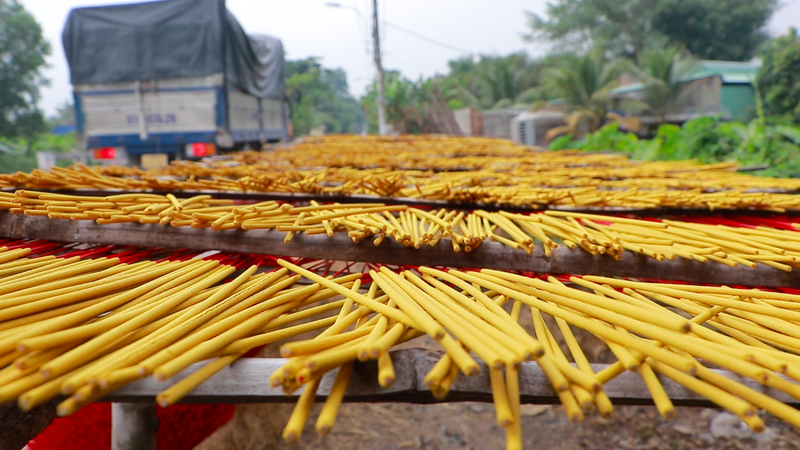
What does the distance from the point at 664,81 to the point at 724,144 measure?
8.44 metres

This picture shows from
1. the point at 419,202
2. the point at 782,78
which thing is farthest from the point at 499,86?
the point at 419,202

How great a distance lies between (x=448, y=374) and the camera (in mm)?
578

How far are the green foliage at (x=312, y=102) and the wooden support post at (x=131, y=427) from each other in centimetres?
1105

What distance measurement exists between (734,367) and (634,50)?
27256 millimetres

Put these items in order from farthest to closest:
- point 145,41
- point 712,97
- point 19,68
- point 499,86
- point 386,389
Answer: point 499,86
point 19,68
point 712,97
point 145,41
point 386,389

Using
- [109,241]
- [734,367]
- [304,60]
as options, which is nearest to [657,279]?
[734,367]

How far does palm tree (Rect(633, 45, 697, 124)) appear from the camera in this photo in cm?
1362

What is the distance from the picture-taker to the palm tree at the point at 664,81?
13.6 meters

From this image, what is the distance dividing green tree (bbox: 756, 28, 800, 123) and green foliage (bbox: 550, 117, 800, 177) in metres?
5.74

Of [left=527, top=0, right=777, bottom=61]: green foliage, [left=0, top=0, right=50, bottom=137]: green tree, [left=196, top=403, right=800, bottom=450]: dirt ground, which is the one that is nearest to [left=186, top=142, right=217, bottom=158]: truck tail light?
[left=196, top=403, right=800, bottom=450]: dirt ground

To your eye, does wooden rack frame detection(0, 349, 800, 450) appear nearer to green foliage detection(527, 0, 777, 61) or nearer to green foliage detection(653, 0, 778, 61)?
green foliage detection(527, 0, 777, 61)

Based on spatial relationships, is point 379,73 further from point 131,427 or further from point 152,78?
point 131,427

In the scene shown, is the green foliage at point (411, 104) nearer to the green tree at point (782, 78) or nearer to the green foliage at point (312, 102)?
the green foliage at point (312, 102)

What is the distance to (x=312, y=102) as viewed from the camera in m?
28.5
